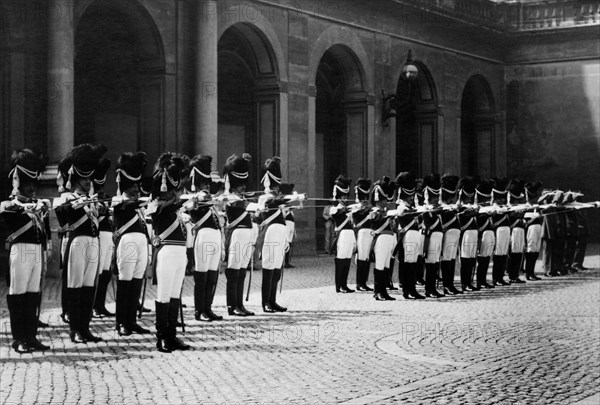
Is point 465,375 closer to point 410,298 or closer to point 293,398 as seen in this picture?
point 293,398

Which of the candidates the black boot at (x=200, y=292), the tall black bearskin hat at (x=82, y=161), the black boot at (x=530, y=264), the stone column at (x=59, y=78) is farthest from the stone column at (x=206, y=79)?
the tall black bearskin hat at (x=82, y=161)

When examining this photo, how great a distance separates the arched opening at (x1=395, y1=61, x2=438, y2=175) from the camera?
94.0ft

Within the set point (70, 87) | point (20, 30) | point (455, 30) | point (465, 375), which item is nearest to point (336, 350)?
point (465, 375)

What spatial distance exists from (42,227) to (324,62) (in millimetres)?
17953

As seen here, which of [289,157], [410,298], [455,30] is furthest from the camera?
[455,30]

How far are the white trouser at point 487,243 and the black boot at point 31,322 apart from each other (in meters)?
9.12

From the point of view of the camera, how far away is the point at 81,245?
9.53 m

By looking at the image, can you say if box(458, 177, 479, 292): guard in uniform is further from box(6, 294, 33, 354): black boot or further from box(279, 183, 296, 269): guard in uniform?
box(6, 294, 33, 354): black boot

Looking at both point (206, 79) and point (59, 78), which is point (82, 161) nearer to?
point (59, 78)

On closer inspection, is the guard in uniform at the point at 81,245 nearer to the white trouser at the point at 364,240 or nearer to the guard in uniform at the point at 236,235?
the guard in uniform at the point at 236,235

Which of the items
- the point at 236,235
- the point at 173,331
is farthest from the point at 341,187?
the point at 173,331

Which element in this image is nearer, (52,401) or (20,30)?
(52,401)

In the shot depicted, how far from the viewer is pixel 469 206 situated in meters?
15.4

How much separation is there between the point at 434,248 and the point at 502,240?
2906mm
